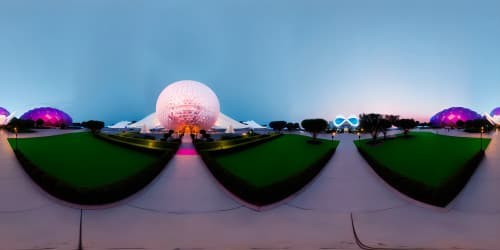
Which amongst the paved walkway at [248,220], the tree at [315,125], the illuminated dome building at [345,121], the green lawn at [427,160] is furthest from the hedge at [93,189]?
the illuminated dome building at [345,121]

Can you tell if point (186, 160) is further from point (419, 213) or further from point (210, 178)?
point (419, 213)

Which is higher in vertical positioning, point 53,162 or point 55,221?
point 53,162

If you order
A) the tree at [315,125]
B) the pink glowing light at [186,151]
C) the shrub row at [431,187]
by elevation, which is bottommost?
the shrub row at [431,187]

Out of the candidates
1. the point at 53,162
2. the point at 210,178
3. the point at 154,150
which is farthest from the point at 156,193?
the point at 53,162

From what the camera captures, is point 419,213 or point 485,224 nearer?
point 485,224

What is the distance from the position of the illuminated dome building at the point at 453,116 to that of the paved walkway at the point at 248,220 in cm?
4079

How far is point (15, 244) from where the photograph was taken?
5105mm

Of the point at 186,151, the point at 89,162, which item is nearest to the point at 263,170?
the point at 186,151

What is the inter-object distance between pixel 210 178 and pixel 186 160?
11.6 feet

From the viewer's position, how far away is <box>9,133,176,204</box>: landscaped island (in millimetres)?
7098

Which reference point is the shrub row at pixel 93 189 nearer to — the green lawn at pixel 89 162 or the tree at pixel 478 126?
the green lawn at pixel 89 162

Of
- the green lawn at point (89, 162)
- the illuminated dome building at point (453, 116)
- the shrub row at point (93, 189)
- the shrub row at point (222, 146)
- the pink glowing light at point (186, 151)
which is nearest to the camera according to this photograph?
the shrub row at point (93, 189)

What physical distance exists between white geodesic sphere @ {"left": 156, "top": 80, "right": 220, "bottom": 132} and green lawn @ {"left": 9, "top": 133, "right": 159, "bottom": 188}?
11.0m

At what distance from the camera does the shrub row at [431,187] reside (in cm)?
729
